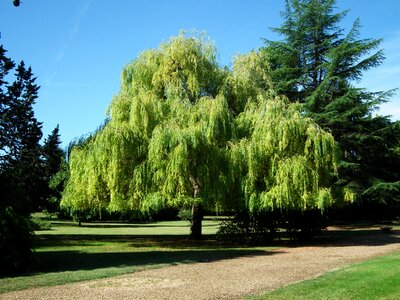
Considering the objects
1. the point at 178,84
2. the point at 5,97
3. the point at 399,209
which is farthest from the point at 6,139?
the point at 399,209

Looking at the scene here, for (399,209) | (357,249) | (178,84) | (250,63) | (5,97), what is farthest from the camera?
(399,209)

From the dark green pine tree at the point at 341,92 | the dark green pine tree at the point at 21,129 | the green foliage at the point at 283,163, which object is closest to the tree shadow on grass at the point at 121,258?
the green foliage at the point at 283,163

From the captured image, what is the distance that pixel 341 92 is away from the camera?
34.6 m

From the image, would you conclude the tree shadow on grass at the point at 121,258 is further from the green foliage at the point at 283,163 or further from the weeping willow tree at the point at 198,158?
the green foliage at the point at 283,163

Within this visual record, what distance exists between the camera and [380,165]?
35.2 meters

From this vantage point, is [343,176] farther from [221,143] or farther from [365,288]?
[365,288]

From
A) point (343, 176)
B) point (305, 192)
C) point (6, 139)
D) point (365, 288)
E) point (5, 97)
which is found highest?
point (5, 97)

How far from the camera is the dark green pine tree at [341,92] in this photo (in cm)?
3198

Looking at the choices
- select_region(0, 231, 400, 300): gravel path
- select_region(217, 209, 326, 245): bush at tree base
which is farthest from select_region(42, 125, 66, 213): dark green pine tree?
select_region(0, 231, 400, 300): gravel path

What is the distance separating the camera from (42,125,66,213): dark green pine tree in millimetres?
38062

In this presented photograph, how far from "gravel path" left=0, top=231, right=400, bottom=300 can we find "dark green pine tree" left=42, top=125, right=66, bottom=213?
1072 inches

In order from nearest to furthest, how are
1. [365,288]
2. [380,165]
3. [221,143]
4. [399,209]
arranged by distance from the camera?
1. [365,288]
2. [221,143]
3. [380,165]
4. [399,209]

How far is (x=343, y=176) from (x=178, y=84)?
1857 centimetres

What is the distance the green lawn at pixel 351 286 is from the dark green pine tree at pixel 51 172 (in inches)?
1189
